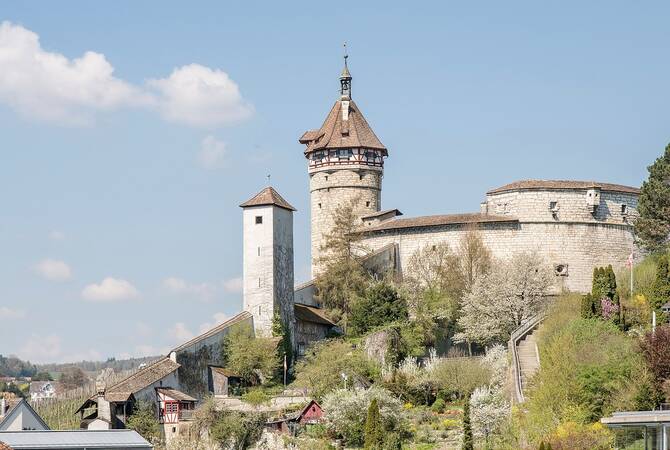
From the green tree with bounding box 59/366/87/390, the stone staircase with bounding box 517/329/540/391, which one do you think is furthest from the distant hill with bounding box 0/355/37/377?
the stone staircase with bounding box 517/329/540/391

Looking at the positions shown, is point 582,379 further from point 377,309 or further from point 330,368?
point 377,309

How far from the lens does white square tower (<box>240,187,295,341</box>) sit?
205 ft

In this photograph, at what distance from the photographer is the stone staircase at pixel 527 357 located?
50969mm

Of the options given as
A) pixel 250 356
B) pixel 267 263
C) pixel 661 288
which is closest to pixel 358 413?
pixel 250 356

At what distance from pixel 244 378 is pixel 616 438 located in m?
26.7

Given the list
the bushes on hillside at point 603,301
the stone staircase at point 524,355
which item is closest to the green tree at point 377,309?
the stone staircase at point 524,355

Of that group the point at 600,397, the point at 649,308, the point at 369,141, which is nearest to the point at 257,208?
the point at 369,141

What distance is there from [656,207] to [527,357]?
12.8 m

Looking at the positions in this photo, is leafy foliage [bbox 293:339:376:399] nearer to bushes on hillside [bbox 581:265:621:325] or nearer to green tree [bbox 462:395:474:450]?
bushes on hillside [bbox 581:265:621:325]

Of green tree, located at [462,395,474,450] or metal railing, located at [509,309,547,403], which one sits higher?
metal railing, located at [509,309,547,403]

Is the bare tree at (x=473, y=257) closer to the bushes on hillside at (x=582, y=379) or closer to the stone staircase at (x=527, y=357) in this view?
the stone staircase at (x=527, y=357)

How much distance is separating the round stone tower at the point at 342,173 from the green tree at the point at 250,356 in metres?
13.9

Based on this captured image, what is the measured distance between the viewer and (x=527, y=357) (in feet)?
175

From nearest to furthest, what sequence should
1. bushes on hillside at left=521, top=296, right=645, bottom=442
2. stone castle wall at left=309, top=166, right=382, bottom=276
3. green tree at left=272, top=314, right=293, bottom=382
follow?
Answer: bushes on hillside at left=521, top=296, right=645, bottom=442, green tree at left=272, top=314, right=293, bottom=382, stone castle wall at left=309, top=166, right=382, bottom=276
